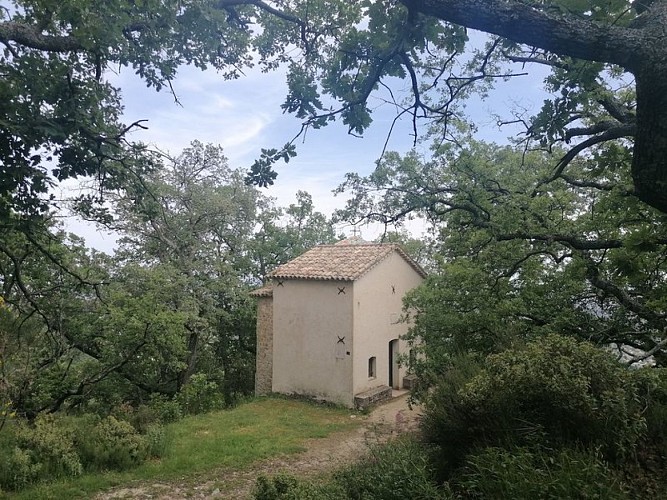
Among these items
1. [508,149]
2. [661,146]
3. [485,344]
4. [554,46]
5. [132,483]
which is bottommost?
[132,483]

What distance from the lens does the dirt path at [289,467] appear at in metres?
7.12

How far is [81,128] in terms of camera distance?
467 centimetres

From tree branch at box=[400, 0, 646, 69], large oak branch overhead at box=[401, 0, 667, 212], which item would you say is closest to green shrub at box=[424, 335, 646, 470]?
large oak branch overhead at box=[401, 0, 667, 212]

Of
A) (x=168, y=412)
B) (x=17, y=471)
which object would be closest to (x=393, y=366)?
(x=168, y=412)

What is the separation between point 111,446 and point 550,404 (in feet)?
23.9

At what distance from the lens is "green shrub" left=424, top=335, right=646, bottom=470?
418cm

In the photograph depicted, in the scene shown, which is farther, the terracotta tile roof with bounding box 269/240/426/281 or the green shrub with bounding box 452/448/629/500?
the terracotta tile roof with bounding box 269/240/426/281

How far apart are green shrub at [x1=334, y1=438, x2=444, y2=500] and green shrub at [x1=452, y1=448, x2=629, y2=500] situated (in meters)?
0.38

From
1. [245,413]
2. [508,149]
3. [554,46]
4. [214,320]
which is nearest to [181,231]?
[214,320]

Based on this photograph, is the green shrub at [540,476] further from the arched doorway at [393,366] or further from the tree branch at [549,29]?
the arched doorway at [393,366]

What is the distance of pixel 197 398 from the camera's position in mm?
15086

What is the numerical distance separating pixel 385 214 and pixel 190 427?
7235 millimetres

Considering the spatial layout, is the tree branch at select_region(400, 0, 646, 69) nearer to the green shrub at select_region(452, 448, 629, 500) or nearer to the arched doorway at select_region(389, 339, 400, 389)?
the green shrub at select_region(452, 448, 629, 500)

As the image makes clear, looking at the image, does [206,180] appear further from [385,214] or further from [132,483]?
[132,483]
